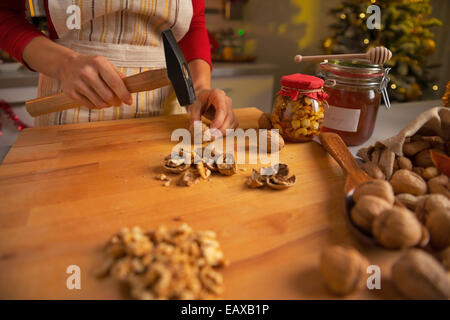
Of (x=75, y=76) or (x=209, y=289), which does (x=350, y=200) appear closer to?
(x=209, y=289)

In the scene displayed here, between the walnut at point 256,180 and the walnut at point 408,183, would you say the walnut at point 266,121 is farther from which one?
the walnut at point 408,183

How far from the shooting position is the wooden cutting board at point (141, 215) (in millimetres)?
435

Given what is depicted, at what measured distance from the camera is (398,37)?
7.25ft

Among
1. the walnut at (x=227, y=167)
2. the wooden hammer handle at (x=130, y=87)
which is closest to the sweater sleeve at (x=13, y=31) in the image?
the wooden hammer handle at (x=130, y=87)

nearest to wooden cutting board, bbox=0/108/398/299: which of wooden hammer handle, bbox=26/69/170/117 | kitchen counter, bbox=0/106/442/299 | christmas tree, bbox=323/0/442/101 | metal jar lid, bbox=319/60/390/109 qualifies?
kitchen counter, bbox=0/106/442/299

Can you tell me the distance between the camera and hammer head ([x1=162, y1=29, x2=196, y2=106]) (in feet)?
2.47

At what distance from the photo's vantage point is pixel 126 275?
420 mm

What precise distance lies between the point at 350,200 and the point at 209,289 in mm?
319

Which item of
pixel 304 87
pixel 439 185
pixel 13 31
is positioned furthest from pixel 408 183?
pixel 13 31

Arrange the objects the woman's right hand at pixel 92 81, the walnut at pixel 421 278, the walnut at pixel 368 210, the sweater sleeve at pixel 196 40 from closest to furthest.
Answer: the walnut at pixel 421 278
the walnut at pixel 368 210
the woman's right hand at pixel 92 81
the sweater sleeve at pixel 196 40

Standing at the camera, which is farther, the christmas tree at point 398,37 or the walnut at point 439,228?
the christmas tree at point 398,37

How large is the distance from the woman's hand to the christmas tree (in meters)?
1.87

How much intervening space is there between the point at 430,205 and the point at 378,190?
0.09m

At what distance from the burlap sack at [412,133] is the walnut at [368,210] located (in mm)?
→ 226
